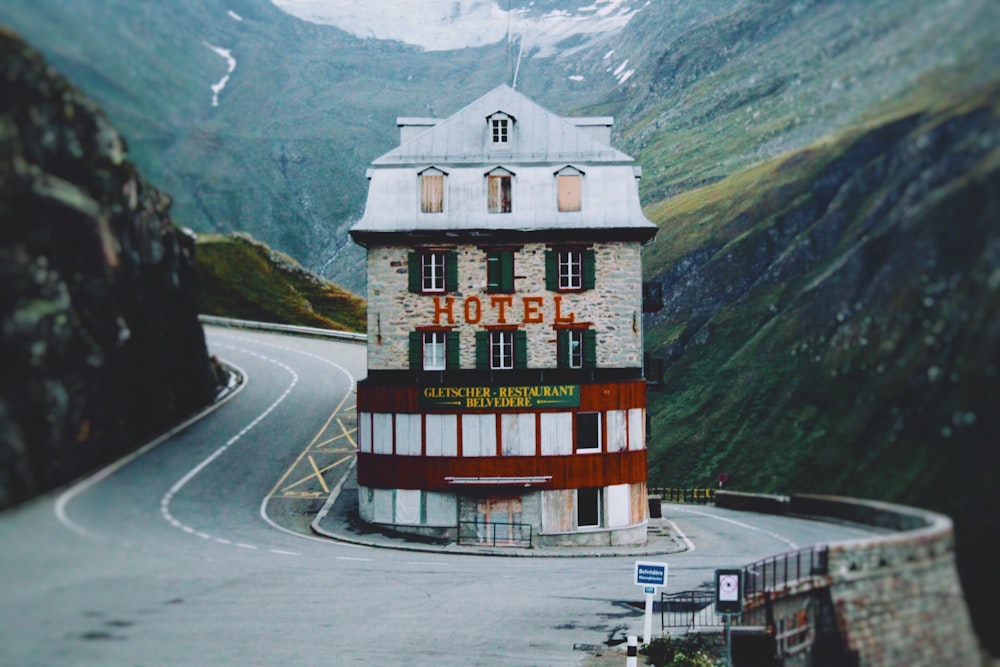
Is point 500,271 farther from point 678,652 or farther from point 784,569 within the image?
point 784,569

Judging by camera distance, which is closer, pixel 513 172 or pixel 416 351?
pixel 513 172

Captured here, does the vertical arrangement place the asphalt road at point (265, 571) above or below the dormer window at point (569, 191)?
below

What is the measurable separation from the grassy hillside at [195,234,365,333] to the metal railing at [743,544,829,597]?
244 inches

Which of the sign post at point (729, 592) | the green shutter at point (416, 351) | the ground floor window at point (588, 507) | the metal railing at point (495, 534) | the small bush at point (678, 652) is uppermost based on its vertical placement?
the green shutter at point (416, 351)

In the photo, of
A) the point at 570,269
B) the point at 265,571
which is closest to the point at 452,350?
the point at 570,269

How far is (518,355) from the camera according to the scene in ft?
83.1

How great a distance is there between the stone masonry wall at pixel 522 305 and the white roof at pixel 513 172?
908 millimetres

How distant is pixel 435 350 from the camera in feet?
83.3

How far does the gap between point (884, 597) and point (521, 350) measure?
59.5 ft

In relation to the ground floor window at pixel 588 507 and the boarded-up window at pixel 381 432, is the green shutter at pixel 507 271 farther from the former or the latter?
the ground floor window at pixel 588 507

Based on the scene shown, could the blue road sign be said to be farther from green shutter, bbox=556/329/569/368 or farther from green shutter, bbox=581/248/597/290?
green shutter, bbox=581/248/597/290

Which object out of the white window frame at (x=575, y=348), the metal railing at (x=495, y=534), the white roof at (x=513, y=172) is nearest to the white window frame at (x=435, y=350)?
the white roof at (x=513, y=172)

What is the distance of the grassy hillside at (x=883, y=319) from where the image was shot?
649 centimetres

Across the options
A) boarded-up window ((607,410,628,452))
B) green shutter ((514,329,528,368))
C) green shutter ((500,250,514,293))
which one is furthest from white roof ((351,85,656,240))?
boarded-up window ((607,410,628,452))
